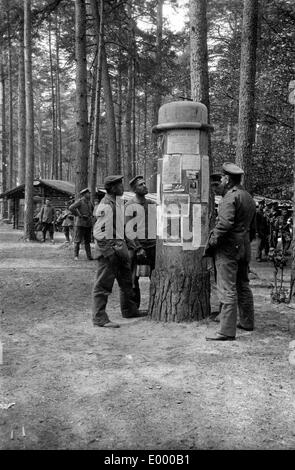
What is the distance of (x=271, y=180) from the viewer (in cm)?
1491

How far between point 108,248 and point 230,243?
5.65 feet

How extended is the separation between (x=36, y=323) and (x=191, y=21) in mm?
6672

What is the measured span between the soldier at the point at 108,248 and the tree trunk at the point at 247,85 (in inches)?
203

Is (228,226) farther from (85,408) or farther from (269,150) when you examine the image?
(269,150)

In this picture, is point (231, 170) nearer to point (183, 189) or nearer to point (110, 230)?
point (183, 189)

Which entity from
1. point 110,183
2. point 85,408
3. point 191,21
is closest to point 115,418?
point 85,408

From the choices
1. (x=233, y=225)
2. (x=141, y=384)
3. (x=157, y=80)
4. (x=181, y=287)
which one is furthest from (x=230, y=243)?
(x=157, y=80)

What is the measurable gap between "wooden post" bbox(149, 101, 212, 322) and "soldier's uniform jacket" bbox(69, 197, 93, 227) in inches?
283

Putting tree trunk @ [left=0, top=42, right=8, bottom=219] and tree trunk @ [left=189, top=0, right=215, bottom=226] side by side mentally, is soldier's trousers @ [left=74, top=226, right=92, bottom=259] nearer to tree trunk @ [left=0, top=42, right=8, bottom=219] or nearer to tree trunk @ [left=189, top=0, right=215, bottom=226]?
tree trunk @ [left=189, top=0, right=215, bottom=226]

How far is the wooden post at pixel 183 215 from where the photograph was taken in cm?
639

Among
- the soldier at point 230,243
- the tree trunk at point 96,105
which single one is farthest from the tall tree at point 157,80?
the soldier at point 230,243

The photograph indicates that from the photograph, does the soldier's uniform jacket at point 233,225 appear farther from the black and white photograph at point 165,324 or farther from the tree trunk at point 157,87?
the tree trunk at point 157,87

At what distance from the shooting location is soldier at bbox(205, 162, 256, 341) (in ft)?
18.5

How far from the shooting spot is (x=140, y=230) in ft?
23.2
